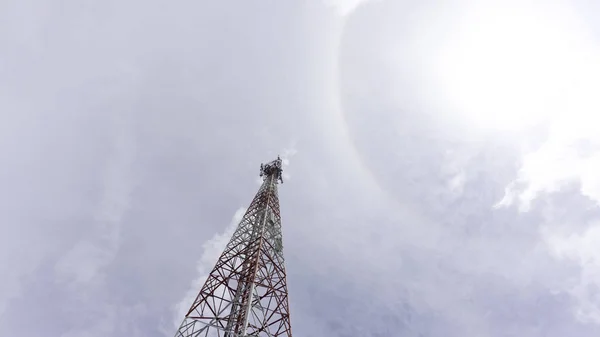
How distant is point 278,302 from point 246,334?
5.14 metres

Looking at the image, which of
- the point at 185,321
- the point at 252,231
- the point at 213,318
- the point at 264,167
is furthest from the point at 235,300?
the point at 264,167

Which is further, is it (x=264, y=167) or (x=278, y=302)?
(x=264, y=167)

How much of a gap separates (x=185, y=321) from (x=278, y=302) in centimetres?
774

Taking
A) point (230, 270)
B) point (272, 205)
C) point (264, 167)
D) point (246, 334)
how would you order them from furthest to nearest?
point (264, 167), point (272, 205), point (230, 270), point (246, 334)

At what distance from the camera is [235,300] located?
2922 cm

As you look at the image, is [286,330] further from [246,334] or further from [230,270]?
[230,270]

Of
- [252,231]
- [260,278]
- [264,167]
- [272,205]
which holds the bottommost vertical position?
[260,278]

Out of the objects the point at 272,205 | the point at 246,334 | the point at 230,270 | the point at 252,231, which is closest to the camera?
the point at 246,334

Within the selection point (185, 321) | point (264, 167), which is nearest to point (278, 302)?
point (185, 321)

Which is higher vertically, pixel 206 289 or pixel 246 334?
pixel 206 289

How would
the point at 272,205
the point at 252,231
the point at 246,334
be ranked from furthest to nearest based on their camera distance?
the point at 272,205
the point at 252,231
the point at 246,334

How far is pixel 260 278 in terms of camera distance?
30.1 meters

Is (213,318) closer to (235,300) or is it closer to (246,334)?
(235,300)

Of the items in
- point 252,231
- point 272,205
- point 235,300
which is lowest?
point 235,300
